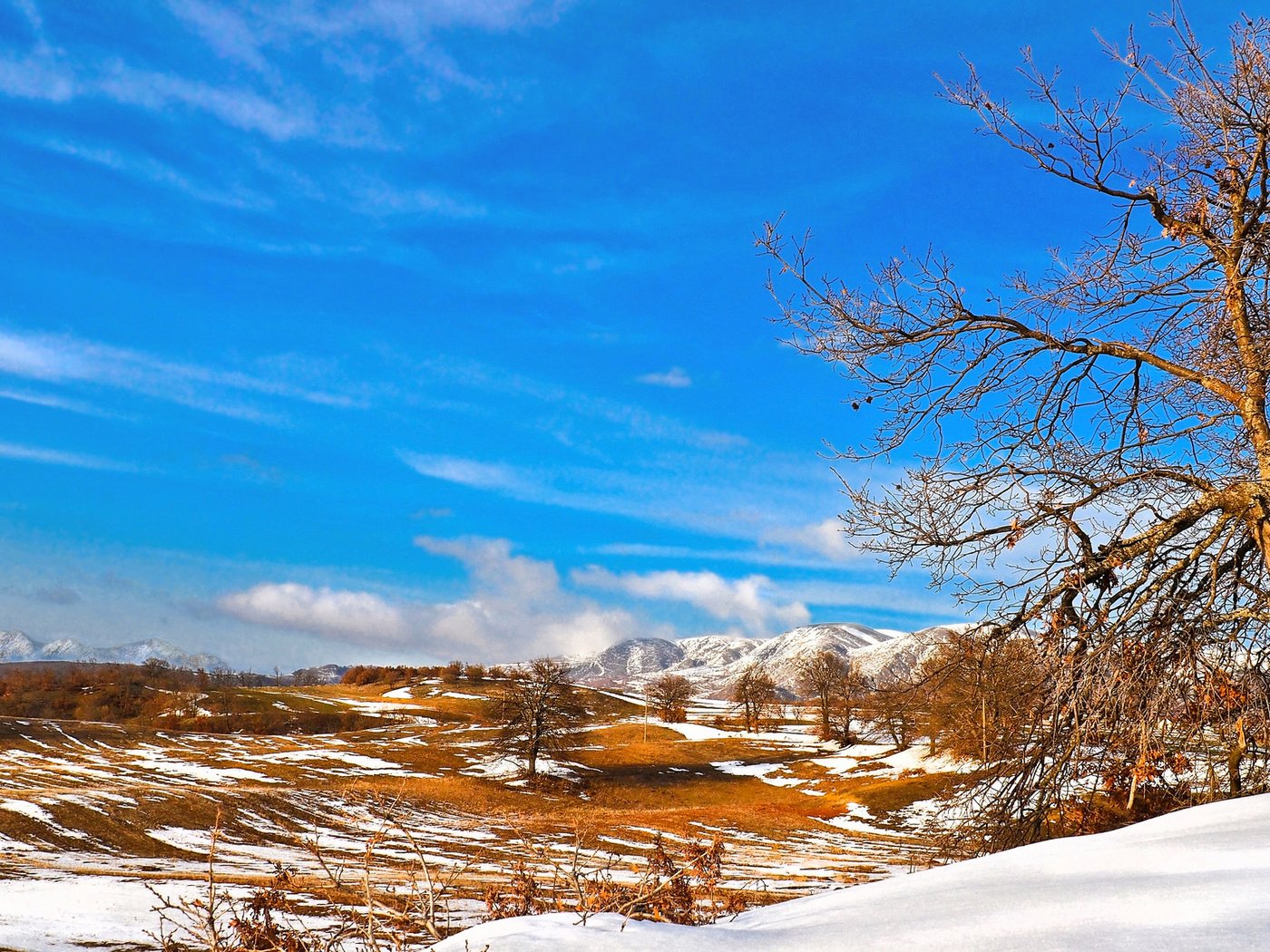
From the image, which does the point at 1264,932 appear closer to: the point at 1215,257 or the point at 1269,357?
the point at 1269,357

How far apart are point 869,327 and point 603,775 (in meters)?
60.8

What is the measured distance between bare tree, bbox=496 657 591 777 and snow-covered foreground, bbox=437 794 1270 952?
193ft

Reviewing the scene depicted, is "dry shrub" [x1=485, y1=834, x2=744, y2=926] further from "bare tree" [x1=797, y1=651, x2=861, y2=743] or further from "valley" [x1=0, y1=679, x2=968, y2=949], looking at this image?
"bare tree" [x1=797, y1=651, x2=861, y2=743]

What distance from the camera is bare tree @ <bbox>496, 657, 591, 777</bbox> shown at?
60938 millimetres

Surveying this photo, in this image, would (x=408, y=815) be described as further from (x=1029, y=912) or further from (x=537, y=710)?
(x=1029, y=912)

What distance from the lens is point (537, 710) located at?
61031 mm

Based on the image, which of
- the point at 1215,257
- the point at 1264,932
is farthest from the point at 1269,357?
the point at 1264,932

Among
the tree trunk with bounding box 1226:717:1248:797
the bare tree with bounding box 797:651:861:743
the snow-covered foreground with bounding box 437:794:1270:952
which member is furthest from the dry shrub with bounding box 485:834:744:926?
the bare tree with bounding box 797:651:861:743

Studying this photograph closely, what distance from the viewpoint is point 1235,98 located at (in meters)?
6.99

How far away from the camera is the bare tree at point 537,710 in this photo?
60.9 metres

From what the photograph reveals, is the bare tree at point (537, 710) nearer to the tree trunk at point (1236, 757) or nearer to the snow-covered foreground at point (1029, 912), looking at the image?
the tree trunk at point (1236, 757)

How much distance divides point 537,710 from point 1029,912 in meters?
60.6

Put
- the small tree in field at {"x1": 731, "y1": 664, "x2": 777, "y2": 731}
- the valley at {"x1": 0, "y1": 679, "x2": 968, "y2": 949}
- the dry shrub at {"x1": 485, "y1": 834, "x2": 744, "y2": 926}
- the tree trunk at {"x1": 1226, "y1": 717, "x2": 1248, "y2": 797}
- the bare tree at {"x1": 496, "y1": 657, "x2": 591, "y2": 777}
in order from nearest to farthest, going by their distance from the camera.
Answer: the dry shrub at {"x1": 485, "y1": 834, "x2": 744, "y2": 926} < the tree trunk at {"x1": 1226, "y1": 717, "x2": 1248, "y2": 797} < the valley at {"x1": 0, "y1": 679, "x2": 968, "y2": 949} < the bare tree at {"x1": 496, "y1": 657, "x2": 591, "y2": 777} < the small tree in field at {"x1": 731, "y1": 664, "x2": 777, "y2": 731}

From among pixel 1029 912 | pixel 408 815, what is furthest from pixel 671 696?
pixel 1029 912
